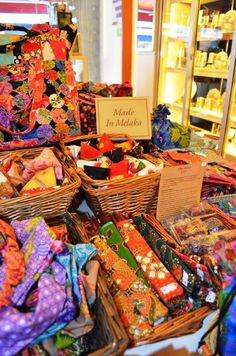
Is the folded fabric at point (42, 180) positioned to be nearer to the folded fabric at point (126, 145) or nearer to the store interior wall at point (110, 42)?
the folded fabric at point (126, 145)

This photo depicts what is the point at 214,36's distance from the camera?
2.60 meters

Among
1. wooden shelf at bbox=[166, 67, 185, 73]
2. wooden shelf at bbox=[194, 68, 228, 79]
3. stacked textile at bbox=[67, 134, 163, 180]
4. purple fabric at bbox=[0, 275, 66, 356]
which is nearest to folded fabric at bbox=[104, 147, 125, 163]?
stacked textile at bbox=[67, 134, 163, 180]

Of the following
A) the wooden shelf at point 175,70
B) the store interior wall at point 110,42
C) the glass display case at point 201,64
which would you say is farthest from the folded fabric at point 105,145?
the store interior wall at point 110,42

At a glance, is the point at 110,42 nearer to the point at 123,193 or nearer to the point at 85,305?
the point at 123,193

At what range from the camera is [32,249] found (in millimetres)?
605

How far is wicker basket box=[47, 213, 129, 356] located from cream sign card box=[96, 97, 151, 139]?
0.69 metres

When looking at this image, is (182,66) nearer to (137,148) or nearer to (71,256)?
(137,148)

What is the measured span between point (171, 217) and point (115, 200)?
0.62 feet

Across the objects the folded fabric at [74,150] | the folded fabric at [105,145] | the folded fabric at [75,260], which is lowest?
the folded fabric at [75,260]

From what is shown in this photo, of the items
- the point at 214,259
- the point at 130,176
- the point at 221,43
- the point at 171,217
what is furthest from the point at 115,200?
the point at 221,43

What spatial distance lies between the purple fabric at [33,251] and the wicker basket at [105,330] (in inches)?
5.0

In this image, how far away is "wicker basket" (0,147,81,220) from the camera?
29.0 inches

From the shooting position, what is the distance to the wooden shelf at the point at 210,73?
249cm

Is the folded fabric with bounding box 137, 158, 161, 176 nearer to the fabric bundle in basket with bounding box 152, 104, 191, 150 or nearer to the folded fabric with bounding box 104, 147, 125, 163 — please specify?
the folded fabric with bounding box 104, 147, 125, 163
